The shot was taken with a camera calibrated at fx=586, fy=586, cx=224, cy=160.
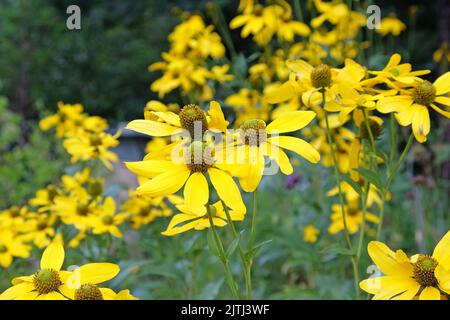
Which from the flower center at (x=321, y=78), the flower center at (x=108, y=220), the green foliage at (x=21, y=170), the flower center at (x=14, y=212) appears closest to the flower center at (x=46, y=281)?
the flower center at (x=321, y=78)

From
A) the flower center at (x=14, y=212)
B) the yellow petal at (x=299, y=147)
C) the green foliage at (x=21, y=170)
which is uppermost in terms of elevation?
the green foliage at (x=21, y=170)

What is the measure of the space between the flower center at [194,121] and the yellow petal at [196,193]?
9 centimetres

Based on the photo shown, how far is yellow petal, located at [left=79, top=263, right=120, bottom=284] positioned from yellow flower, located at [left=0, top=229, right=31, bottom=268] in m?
0.75

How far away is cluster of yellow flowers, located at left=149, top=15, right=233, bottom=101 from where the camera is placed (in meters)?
2.47

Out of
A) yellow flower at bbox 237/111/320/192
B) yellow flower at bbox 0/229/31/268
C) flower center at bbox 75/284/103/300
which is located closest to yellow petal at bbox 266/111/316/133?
yellow flower at bbox 237/111/320/192

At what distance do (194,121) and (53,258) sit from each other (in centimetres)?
30

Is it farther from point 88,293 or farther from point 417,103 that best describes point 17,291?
point 417,103

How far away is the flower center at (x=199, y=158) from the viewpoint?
2.71 ft

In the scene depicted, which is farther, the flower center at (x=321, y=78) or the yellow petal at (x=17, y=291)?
the flower center at (x=321, y=78)

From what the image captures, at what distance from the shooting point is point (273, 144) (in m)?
0.89

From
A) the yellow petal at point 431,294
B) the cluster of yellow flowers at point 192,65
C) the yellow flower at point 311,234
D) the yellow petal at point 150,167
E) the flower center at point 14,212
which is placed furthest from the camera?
the cluster of yellow flowers at point 192,65

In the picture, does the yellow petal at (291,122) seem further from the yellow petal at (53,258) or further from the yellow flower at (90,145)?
the yellow flower at (90,145)
